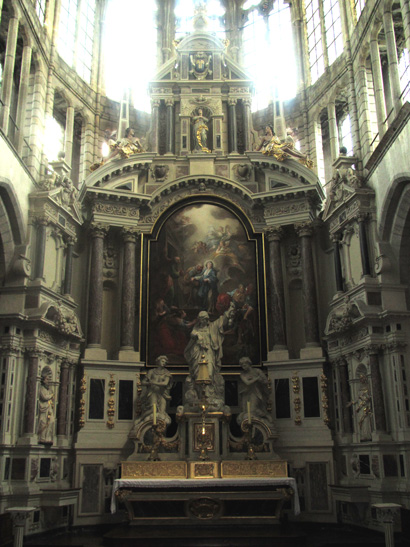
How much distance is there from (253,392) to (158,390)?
2488 mm

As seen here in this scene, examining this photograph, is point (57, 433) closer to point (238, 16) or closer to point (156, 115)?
point (156, 115)

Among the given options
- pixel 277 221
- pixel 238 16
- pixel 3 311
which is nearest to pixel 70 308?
pixel 3 311

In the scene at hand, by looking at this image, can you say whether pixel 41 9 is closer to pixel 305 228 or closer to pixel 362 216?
pixel 305 228

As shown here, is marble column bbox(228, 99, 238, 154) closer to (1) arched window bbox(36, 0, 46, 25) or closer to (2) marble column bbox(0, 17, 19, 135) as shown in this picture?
(1) arched window bbox(36, 0, 46, 25)

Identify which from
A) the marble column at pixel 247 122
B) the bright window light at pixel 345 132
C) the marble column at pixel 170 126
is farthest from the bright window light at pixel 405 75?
the marble column at pixel 170 126

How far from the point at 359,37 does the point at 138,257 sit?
881 cm

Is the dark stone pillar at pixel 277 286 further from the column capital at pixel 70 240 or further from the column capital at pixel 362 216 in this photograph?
the column capital at pixel 70 240

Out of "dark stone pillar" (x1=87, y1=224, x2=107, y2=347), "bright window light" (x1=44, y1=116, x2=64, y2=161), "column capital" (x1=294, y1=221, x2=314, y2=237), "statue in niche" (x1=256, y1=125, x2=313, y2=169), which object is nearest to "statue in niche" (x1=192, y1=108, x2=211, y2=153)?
"statue in niche" (x1=256, y1=125, x2=313, y2=169)

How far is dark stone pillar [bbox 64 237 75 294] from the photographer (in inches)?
673

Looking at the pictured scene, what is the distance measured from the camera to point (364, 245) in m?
15.7

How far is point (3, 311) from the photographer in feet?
48.4

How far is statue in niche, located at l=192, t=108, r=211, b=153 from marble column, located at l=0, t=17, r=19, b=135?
20.2ft

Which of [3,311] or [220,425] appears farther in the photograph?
[220,425]

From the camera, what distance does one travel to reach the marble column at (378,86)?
15.7m
